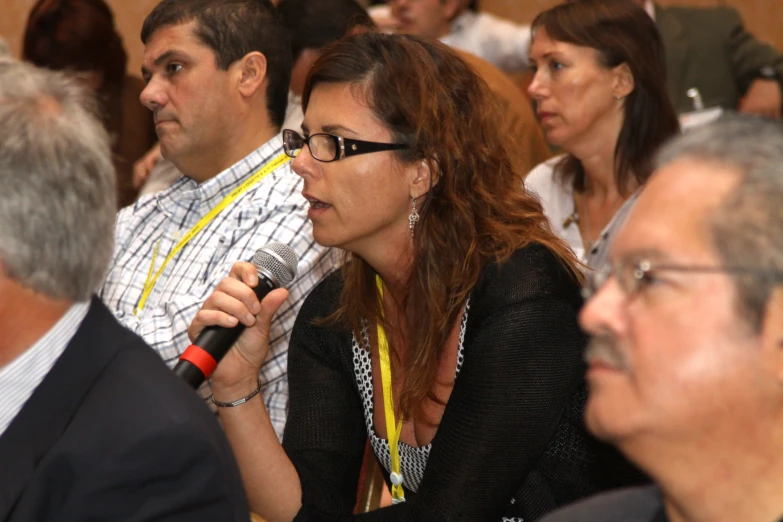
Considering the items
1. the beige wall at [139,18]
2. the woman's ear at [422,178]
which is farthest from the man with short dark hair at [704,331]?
the beige wall at [139,18]

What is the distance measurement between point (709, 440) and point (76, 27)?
3919 millimetres

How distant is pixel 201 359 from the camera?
1712mm

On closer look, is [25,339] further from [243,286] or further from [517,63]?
[517,63]

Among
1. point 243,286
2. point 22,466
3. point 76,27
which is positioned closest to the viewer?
point 22,466

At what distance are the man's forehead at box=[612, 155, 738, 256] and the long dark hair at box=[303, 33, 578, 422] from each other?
0.84 m

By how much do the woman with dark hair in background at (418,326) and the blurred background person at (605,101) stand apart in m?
1.20

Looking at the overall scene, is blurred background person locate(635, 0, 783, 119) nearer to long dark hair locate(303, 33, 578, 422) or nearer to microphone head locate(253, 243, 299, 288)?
long dark hair locate(303, 33, 578, 422)

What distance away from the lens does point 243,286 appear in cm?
185

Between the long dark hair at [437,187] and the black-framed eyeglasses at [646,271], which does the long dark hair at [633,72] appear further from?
the black-framed eyeglasses at [646,271]

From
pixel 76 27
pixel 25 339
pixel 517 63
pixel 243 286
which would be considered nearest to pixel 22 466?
pixel 25 339

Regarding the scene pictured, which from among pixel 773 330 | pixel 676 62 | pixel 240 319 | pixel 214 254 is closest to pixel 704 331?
pixel 773 330

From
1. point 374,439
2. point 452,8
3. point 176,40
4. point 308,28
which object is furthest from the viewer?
point 452,8

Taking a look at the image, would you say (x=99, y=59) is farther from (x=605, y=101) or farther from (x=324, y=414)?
(x=324, y=414)

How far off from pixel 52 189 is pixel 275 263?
691 millimetres
